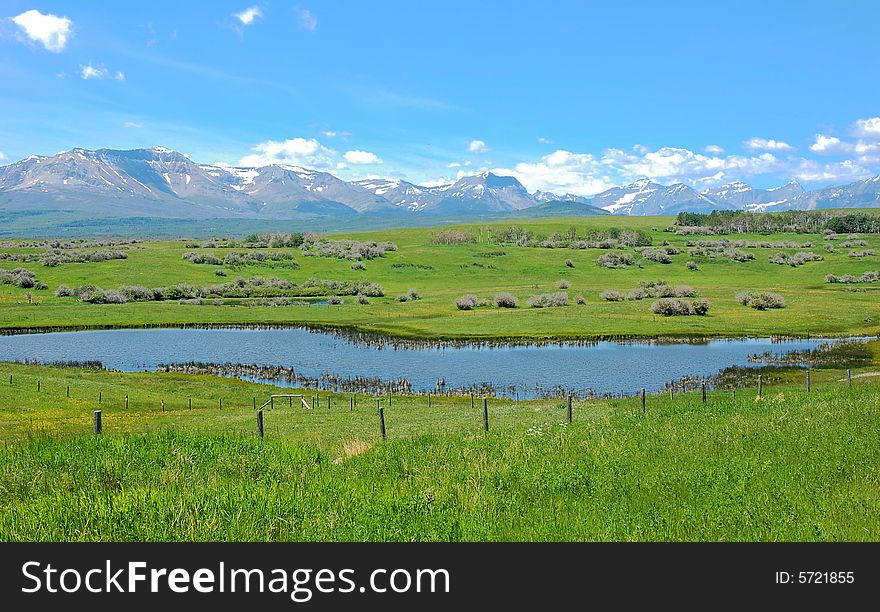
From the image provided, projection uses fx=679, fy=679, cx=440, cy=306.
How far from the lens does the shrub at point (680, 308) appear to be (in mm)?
106375

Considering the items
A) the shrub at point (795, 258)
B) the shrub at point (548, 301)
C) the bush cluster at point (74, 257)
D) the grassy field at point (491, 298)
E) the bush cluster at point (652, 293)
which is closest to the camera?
the grassy field at point (491, 298)

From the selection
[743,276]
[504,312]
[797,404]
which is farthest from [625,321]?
[743,276]

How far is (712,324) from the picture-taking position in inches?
3740

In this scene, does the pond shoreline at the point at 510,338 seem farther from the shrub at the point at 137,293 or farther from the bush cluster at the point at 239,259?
the bush cluster at the point at 239,259

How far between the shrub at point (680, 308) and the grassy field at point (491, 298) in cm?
191

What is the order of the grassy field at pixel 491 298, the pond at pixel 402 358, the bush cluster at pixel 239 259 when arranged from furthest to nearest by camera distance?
1. the bush cluster at pixel 239 259
2. the grassy field at pixel 491 298
3. the pond at pixel 402 358

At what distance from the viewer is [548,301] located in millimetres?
120812

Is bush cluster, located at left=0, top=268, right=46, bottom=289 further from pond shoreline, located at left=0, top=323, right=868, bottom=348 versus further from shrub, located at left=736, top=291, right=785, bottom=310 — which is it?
shrub, located at left=736, top=291, right=785, bottom=310

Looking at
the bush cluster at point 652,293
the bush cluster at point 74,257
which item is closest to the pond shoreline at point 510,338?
the bush cluster at point 652,293

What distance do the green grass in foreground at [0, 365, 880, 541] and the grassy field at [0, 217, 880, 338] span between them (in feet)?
234

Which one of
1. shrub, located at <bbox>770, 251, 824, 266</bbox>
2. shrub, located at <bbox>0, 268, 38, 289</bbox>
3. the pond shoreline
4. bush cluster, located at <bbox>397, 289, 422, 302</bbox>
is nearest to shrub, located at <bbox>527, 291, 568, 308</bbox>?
bush cluster, located at <bbox>397, 289, 422, 302</bbox>

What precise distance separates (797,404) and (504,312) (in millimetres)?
85950
